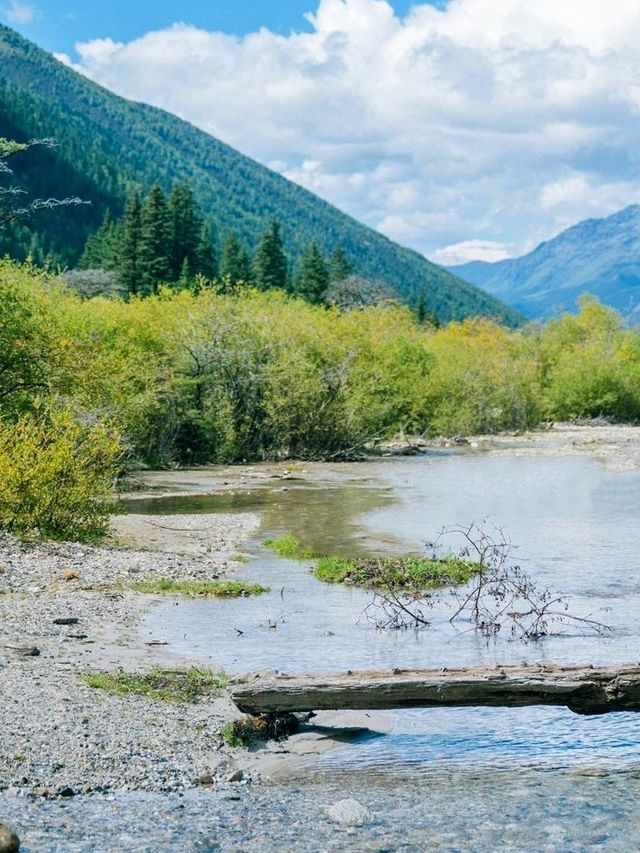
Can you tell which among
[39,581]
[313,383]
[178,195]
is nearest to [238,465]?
[313,383]

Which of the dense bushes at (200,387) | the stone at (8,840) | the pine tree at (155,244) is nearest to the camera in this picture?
the stone at (8,840)

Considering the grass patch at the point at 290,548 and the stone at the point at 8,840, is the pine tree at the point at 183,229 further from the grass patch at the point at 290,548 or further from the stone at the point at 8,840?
the stone at the point at 8,840

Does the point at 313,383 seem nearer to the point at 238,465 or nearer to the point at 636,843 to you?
the point at 238,465

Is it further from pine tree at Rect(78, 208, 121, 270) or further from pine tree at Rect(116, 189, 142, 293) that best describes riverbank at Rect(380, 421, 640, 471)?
pine tree at Rect(78, 208, 121, 270)

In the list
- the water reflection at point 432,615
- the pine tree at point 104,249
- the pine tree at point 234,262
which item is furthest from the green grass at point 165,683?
the pine tree at point 104,249

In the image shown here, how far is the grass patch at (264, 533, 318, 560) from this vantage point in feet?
79.7

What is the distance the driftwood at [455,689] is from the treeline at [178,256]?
82.5m

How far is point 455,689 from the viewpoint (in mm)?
10742

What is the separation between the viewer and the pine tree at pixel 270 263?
102688 millimetres

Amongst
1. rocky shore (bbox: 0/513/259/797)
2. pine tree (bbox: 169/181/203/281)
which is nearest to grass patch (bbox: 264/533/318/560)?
rocky shore (bbox: 0/513/259/797)

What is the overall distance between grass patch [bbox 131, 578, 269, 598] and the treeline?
2898 inches

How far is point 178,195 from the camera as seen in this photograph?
341 feet

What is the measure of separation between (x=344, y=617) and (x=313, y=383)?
1389 inches

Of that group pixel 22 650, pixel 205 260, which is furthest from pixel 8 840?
pixel 205 260
